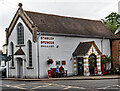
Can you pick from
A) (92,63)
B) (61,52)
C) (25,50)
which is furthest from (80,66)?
(25,50)

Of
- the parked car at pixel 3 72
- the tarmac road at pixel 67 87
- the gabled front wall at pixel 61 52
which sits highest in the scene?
the gabled front wall at pixel 61 52

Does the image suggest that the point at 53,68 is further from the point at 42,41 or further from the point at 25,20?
the point at 25,20

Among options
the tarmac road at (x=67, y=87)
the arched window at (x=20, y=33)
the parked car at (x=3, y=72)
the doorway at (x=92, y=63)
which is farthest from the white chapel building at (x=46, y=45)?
the tarmac road at (x=67, y=87)

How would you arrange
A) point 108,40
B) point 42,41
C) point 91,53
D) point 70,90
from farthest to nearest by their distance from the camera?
point 108,40 → point 91,53 → point 42,41 → point 70,90

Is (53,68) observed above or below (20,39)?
below

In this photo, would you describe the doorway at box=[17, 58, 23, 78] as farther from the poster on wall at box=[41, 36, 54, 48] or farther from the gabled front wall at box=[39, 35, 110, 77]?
the poster on wall at box=[41, 36, 54, 48]

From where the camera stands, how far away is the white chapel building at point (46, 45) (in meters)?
29.1

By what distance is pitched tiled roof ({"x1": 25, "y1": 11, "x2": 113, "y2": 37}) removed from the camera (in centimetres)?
3067

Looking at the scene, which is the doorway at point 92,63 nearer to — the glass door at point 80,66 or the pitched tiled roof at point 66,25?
the glass door at point 80,66

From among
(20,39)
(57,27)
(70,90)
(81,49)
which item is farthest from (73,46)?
(70,90)

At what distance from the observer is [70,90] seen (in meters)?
16.5

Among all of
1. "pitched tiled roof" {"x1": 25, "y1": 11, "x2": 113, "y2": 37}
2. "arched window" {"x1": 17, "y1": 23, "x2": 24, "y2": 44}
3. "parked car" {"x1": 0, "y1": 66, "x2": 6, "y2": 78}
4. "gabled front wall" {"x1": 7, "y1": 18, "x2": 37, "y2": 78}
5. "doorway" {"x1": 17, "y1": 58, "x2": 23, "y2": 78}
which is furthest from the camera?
"parked car" {"x1": 0, "y1": 66, "x2": 6, "y2": 78}

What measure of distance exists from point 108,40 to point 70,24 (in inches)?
252

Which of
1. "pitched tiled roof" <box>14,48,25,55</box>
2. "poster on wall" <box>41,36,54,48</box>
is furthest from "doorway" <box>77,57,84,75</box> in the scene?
"pitched tiled roof" <box>14,48,25,55</box>
